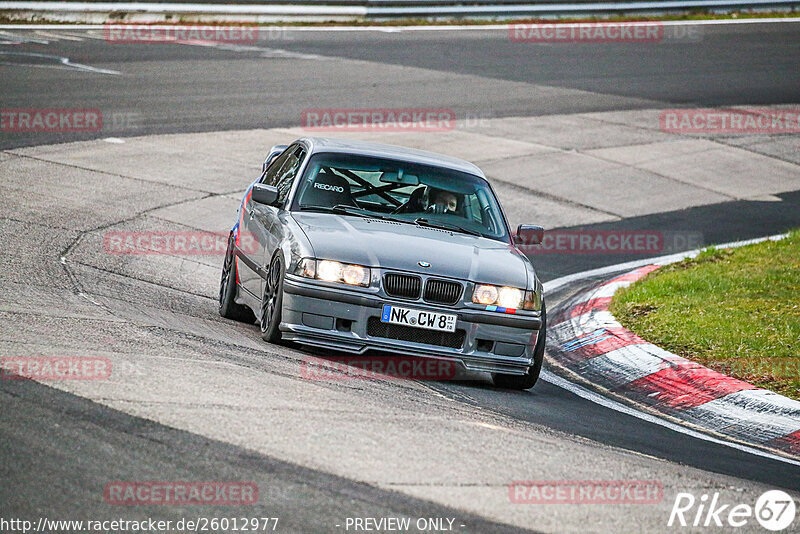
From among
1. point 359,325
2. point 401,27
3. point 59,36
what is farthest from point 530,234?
point 401,27

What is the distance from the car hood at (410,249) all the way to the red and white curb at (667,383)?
134 centimetres

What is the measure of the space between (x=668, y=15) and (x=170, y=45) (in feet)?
55.4

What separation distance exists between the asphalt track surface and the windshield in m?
1.21

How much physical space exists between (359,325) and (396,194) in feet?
5.33

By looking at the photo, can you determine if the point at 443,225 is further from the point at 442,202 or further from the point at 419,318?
the point at 419,318

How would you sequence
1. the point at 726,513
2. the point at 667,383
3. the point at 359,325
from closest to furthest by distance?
the point at 726,513
the point at 359,325
the point at 667,383

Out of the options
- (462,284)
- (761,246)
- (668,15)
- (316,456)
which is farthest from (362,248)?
(668,15)

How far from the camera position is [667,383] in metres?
8.77

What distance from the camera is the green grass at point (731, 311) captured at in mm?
8922

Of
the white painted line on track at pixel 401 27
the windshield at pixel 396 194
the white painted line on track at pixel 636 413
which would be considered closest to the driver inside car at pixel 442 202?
the windshield at pixel 396 194

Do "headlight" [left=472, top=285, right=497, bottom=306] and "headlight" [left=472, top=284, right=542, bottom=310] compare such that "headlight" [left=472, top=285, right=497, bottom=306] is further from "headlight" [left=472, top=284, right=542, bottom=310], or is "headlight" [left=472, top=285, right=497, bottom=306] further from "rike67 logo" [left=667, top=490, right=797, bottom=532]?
"rike67 logo" [left=667, top=490, right=797, bottom=532]

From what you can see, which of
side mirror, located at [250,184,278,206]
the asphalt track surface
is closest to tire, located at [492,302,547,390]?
the asphalt track surface

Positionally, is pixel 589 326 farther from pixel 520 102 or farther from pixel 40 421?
pixel 520 102

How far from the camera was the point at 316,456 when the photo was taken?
530 cm
